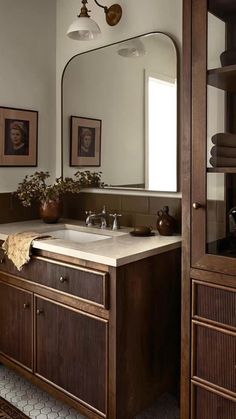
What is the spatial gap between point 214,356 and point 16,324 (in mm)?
1154

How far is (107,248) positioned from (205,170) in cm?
59

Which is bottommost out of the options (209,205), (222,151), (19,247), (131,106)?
(19,247)

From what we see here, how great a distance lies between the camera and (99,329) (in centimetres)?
181

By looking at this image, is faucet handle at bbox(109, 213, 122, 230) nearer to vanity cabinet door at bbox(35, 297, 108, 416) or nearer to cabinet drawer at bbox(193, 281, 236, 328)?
vanity cabinet door at bbox(35, 297, 108, 416)

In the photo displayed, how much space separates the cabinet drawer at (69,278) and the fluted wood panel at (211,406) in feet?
1.80

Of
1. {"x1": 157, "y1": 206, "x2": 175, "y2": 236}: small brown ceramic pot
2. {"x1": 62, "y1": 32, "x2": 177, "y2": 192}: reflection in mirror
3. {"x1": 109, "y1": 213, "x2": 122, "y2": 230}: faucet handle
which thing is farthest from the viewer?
{"x1": 109, "y1": 213, "x2": 122, "y2": 230}: faucet handle

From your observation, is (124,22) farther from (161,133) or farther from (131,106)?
(161,133)

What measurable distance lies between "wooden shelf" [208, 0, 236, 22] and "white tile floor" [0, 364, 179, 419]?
74.2 inches

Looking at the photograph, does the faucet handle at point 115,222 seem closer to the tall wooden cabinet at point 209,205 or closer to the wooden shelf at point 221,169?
the tall wooden cabinet at point 209,205

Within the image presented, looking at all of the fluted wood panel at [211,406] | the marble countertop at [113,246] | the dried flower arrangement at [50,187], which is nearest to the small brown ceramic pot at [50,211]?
the dried flower arrangement at [50,187]

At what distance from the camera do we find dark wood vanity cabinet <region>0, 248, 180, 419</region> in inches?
69.4

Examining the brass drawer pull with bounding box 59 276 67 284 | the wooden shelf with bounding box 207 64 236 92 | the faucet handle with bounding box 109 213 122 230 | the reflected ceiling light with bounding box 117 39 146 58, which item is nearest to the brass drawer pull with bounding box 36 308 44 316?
the brass drawer pull with bounding box 59 276 67 284

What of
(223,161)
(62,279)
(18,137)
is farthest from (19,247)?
(223,161)

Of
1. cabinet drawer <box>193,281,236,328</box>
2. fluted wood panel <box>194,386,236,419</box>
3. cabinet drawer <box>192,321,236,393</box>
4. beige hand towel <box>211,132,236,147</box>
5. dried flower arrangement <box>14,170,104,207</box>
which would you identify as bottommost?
fluted wood panel <box>194,386,236,419</box>
